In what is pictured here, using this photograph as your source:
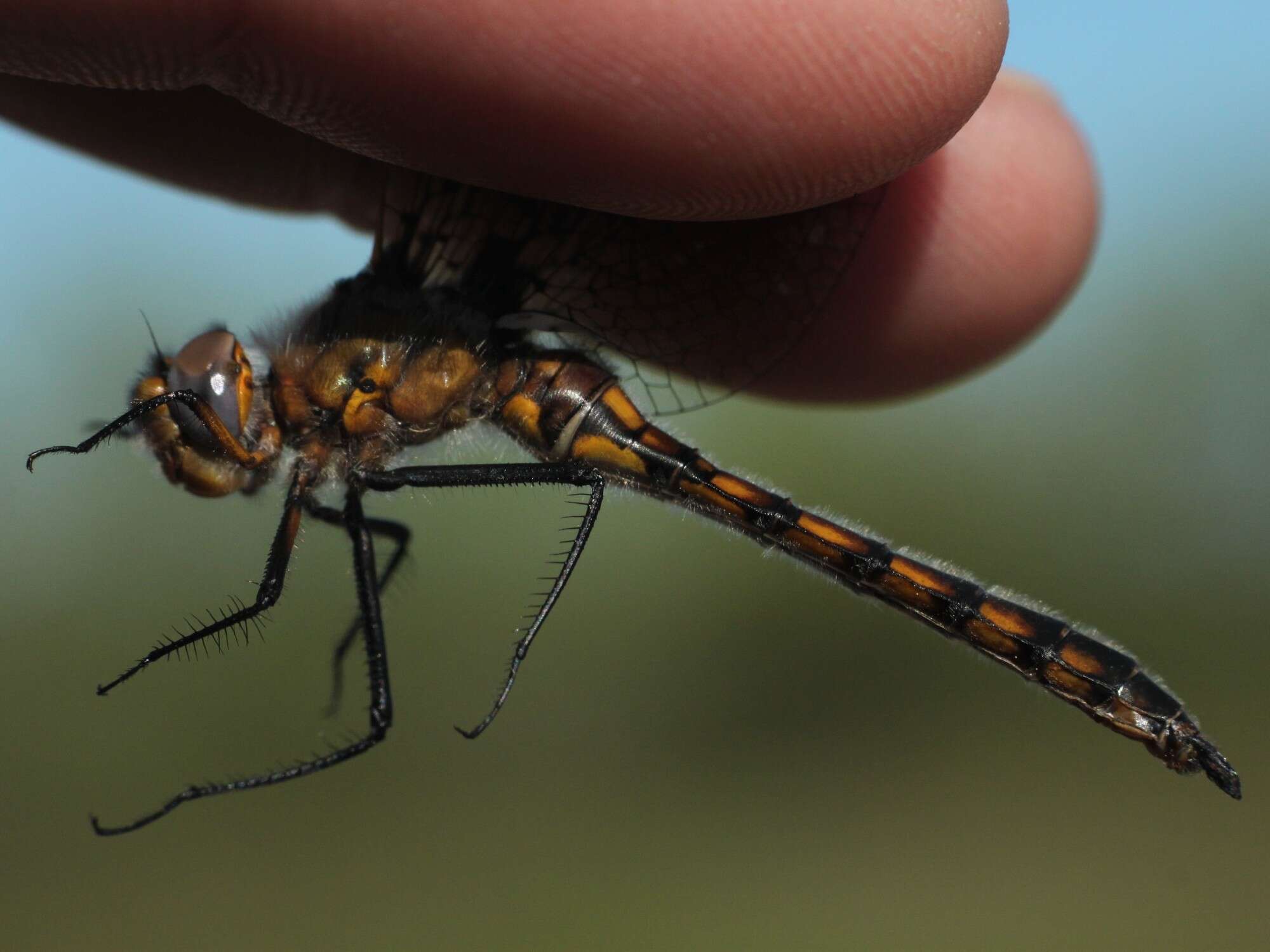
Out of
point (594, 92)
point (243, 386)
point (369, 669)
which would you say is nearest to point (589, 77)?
point (594, 92)

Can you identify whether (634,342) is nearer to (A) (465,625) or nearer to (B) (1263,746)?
(A) (465,625)

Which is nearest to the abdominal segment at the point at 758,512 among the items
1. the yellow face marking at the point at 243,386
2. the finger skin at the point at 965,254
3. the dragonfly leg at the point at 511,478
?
the dragonfly leg at the point at 511,478

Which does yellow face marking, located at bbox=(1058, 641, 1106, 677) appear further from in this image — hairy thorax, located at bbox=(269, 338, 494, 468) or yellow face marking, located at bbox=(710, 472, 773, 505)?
hairy thorax, located at bbox=(269, 338, 494, 468)

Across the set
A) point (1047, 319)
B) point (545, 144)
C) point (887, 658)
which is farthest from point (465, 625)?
point (545, 144)

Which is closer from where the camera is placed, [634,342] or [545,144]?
[545,144]

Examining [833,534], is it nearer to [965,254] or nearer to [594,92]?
[965,254]

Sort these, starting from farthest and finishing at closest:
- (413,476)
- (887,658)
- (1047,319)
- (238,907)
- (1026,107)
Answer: (887,658) < (238,907) < (1047,319) < (1026,107) < (413,476)

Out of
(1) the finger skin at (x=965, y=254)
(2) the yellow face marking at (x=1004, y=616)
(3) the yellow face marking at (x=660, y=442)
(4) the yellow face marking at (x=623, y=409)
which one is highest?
(1) the finger skin at (x=965, y=254)

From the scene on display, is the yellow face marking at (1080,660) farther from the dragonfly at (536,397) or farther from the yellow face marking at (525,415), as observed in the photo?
the yellow face marking at (525,415)
